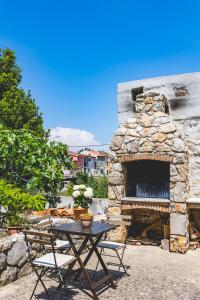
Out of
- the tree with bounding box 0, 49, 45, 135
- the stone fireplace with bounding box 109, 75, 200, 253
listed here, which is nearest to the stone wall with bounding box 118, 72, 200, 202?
the stone fireplace with bounding box 109, 75, 200, 253

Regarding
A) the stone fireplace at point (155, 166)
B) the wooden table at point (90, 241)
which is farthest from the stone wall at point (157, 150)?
the wooden table at point (90, 241)

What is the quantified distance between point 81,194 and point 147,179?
1.80m

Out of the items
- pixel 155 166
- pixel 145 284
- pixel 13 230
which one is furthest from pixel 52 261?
pixel 155 166

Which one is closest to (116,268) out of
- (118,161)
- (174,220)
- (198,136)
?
(174,220)

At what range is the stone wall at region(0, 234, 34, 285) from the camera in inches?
202

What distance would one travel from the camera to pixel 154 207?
7.82 metres

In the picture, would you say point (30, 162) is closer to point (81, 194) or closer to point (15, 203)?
point (81, 194)

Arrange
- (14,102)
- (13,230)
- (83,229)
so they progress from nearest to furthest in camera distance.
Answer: (83,229) < (13,230) < (14,102)

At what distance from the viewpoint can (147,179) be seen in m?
8.40

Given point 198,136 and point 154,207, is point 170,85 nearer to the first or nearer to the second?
point 198,136

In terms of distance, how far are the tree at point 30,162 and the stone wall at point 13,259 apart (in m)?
2.84

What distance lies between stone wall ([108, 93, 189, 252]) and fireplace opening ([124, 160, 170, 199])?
343mm

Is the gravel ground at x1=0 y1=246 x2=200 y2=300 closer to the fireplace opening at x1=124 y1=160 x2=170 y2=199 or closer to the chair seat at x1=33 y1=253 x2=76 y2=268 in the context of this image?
the chair seat at x1=33 y1=253 x2=76 y2=268

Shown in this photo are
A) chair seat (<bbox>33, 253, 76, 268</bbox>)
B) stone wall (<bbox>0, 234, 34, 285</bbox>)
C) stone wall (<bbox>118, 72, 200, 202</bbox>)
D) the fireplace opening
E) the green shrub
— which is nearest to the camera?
chair seat (<bbox>33, 253, 76, 268</bbox>)
